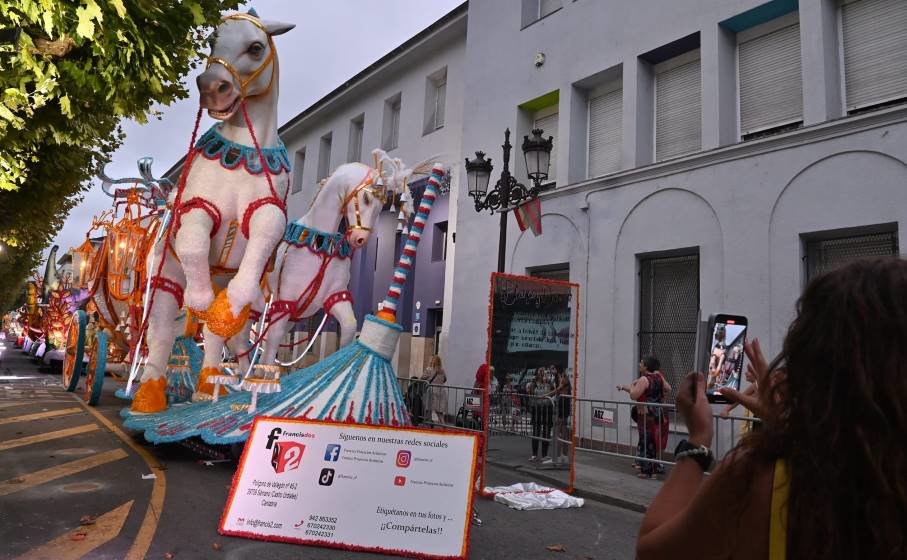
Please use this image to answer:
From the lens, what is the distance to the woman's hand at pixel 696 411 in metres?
1.48

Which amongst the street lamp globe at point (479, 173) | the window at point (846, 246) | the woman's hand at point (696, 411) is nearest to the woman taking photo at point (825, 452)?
the woman's hand at point (696, 411)

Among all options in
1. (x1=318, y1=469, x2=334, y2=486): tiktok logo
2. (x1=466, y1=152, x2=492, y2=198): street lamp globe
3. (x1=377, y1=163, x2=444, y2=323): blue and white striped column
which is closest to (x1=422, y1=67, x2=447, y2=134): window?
(x1=466, y1=152, x2=492, y2=198): street lamp globe

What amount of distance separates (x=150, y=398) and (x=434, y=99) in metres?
13.9

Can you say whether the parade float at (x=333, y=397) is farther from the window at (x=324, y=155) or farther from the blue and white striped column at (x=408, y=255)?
the window at (x=324, y=155)

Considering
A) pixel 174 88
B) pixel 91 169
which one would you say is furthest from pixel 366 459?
pixel 91 169

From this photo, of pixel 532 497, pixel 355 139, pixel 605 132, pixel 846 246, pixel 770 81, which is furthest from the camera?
pixel 355 139

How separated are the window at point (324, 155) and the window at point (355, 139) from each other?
1953 mm

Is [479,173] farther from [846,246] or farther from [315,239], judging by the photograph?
[846,246]

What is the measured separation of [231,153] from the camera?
5773mm

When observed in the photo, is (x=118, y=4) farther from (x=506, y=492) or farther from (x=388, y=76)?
(x=388, y=76)

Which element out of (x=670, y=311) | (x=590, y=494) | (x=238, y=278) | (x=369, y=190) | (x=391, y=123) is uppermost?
(x=391, y=123)

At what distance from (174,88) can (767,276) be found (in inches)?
325

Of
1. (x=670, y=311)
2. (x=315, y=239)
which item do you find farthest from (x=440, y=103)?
(x=315, y=239)

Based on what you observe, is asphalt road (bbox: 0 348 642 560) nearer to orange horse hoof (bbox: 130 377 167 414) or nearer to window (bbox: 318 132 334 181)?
orange horse hoof (bbox: 130 377 167 414)
